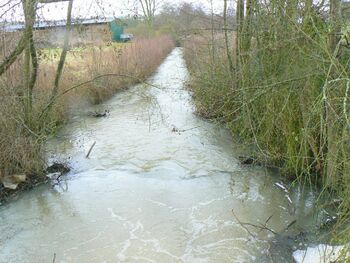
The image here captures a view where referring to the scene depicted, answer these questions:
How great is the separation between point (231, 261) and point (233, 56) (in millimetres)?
6875

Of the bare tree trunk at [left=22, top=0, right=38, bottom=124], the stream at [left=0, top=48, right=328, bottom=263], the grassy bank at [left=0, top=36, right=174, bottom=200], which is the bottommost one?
the stream at [left=0, top=48, right=328, bottom=263]

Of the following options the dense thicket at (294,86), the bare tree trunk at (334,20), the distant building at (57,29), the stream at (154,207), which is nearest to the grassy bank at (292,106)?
the dense thicket at (294,86)

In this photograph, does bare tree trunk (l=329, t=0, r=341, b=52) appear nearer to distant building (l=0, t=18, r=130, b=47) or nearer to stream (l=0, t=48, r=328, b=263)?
stream (l=0, t=48, r=328, b=263)

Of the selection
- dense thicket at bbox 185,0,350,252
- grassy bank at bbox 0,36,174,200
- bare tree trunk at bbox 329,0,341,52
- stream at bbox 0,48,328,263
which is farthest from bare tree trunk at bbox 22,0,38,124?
bare tree trunk at bbox 329,0,341,52

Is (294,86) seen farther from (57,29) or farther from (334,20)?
(57,29)

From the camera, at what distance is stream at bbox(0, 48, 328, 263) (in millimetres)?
5305

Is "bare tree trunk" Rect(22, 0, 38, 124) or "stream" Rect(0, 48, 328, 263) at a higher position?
"bare tree trunk" Rect(22, 0, 38, 124)

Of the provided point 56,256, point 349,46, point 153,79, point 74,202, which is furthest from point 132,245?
point 153,79

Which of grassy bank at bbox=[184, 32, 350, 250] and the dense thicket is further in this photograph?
grassy bank at bbox=[184, 32, 350, 250]

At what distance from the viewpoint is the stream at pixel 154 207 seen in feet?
17.4

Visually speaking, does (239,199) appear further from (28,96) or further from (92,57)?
(92,57)

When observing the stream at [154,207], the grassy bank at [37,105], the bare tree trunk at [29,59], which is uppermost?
the bare tree trunk at [29,59]

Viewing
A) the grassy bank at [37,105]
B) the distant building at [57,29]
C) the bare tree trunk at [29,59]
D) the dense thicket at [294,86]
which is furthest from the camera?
the distant building at [57,29]

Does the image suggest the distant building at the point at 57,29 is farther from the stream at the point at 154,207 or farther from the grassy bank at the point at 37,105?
the stream at the point at 154,207
